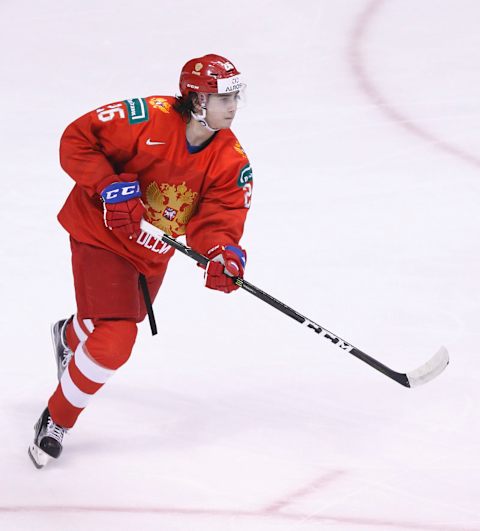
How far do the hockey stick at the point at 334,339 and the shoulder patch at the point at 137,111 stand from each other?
0.27 m

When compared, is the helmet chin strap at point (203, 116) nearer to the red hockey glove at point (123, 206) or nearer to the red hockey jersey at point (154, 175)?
the red hockey jersey at point (154, 175)

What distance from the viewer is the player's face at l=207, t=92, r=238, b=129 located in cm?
302

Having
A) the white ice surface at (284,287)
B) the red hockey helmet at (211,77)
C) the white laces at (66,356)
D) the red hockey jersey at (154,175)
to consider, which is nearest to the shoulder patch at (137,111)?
the red hockey jersey at (154,175)

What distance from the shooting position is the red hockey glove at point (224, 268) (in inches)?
119

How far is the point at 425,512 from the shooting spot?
2.85 meters

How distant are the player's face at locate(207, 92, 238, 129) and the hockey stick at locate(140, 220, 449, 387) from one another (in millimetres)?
326

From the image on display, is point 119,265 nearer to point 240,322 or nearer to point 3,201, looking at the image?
point 240,322

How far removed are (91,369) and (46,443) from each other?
0.23 meters

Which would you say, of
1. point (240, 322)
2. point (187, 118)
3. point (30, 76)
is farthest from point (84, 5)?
point (187, 118)

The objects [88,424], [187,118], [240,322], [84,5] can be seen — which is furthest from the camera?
[84,5]

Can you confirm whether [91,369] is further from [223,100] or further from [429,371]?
[429,371]

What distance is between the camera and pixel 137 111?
3.06 meters

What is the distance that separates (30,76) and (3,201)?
57.2 inches

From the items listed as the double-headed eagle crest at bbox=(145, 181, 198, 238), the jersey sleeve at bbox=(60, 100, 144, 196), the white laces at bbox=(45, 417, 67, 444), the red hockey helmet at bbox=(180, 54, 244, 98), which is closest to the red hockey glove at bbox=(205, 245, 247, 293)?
the double-headed eagle crest at bbox=(145, 181, 198, 238)
